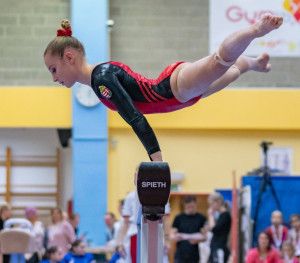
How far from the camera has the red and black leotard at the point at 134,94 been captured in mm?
3971

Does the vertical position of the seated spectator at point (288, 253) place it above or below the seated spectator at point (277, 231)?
below

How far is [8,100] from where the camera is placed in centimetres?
1350

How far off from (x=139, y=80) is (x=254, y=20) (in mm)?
9878

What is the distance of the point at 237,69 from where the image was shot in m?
4.52

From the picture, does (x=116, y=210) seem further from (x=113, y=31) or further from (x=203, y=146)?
(x=113, y=31)

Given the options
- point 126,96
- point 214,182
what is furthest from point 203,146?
point 126,96

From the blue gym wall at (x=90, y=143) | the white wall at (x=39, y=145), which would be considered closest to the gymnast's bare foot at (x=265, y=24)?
the blue gym wall at (x=90, y=143)

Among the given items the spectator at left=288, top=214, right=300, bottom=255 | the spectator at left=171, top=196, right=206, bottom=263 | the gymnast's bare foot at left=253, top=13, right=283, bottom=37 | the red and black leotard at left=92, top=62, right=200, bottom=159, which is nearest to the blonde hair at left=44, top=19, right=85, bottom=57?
the red and black leotard at left=92, top=62, right=200, bottom=159

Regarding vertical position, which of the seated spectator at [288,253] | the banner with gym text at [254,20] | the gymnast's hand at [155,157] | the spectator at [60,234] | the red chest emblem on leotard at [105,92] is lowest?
the seated spectator at [288,253]

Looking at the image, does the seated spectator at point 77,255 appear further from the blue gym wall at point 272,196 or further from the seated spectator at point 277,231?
the blue gym wall at point 272,196

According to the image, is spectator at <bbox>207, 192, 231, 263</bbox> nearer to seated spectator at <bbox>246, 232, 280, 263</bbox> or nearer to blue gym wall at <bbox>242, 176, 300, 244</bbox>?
seated spectator at <bbox>246, 232, 280, 263</bbox>

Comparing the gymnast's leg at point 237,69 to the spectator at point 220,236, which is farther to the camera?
the spectator at point 220,236

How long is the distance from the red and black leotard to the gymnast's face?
0.14 m

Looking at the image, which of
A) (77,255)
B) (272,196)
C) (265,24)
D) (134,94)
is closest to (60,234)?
(77,255)
